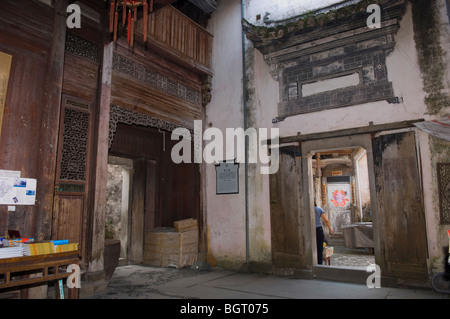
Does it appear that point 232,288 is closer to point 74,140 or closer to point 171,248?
point 171,248

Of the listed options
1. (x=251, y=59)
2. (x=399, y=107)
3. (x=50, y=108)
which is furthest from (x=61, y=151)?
(x=399, y=107)

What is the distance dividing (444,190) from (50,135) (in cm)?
575

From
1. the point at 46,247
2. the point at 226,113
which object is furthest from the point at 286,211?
the point at 46,247

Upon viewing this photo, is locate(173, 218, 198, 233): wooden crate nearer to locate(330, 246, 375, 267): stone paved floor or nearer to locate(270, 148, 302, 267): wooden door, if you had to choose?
locate(270, 148, 302, 267): wooden door

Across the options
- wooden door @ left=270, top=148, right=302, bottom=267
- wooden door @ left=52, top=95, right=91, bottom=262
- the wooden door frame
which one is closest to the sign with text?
wooden door @ left=270, top=148, right=302, bottom=267

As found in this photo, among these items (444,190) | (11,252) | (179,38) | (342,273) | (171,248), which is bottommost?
(342,273)

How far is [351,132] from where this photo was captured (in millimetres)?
5695

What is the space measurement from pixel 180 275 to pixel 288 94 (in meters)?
4.09

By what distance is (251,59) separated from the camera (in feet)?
23.1

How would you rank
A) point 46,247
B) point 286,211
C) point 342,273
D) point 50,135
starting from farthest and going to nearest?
1. point 286,211
2. point 342,273
3. point 50,135
4. point 46,247

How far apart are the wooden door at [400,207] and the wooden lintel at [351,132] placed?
0.46 feet

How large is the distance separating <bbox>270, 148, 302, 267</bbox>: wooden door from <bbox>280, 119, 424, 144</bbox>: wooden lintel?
256mm

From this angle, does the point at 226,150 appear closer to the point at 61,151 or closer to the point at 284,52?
the point at 284,52

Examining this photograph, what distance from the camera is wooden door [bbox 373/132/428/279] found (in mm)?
A: 4961
